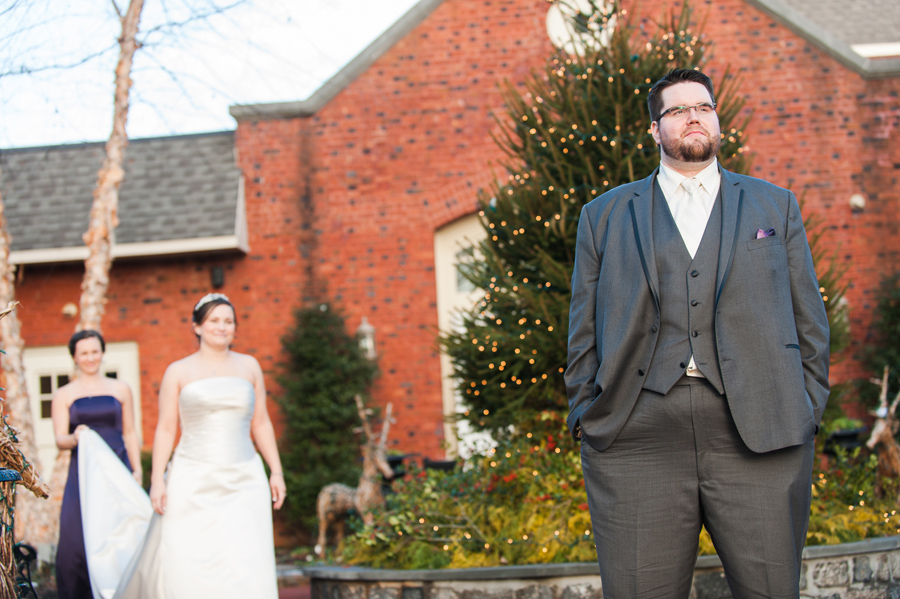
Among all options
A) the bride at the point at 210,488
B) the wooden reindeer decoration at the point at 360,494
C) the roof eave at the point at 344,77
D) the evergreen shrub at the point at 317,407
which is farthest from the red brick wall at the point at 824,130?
the bride at the point at 210,488

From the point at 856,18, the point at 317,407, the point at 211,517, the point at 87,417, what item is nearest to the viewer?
the point at 211,517

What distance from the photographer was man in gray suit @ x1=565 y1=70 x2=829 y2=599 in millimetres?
2250

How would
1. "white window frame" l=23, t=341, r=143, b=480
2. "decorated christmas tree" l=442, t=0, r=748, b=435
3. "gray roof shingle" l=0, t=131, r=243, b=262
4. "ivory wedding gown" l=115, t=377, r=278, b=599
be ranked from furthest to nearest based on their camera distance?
1. "white window frame" l=23, t=341, r=143, b=480
2. "gray roof shingle" l=0, t=131, r=243, b=262
3. "decorated christmas tree" l=442, t=0, r=748, b=435
4. "ivory wedding gown" l=115, t=377, r=278, b=599

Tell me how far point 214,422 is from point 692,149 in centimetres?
312

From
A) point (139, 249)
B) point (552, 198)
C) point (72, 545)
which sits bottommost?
point (72, 545)

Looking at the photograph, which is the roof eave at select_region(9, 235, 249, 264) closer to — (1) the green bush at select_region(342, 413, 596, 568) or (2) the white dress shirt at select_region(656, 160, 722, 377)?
(1) the green bush at select_region(342, 413, 596, 568)

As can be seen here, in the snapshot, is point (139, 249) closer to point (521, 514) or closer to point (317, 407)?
point (317, 407)

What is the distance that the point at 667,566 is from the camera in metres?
2.31

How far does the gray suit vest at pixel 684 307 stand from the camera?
2.31 m

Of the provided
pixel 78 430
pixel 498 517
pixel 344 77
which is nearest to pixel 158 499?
pixel 78 430

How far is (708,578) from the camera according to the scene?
445cm

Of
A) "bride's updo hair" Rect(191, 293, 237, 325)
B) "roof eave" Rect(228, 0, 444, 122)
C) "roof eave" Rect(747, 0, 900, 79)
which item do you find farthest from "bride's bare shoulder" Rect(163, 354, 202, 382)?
"roof eave" Rect(747, 0, 900, 79)

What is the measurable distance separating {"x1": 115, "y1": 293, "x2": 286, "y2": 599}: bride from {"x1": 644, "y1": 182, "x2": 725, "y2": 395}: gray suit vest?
2.76 meters

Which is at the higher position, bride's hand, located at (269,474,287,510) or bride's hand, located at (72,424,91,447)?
bride's hand, located at (72,424,91,447)
